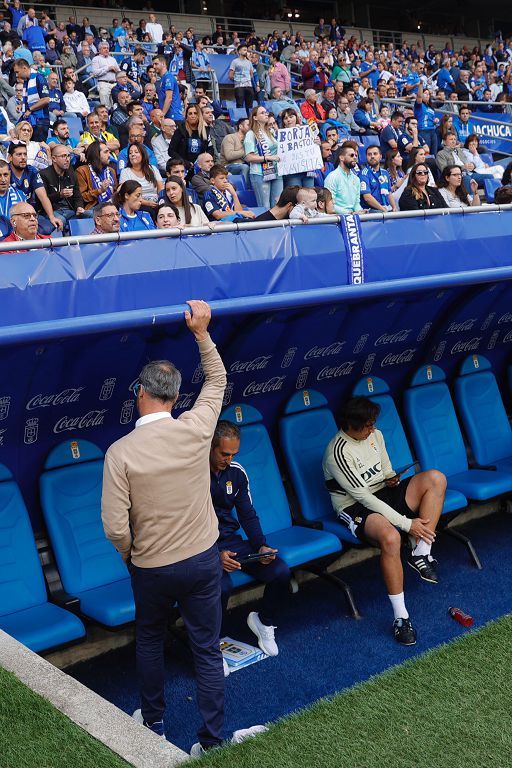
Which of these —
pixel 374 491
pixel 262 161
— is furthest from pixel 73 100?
pixel 374 491

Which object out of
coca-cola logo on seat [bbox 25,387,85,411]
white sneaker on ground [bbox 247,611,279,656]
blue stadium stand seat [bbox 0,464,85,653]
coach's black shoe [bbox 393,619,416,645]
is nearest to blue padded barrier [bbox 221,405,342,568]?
white sneaker on ground [bbox 247,611,279,656]

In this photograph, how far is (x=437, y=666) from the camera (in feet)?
13.9

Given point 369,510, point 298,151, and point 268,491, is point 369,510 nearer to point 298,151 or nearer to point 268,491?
point 268,491

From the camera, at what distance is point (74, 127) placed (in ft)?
37.4

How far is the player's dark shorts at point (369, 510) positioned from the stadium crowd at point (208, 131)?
190 centimetres

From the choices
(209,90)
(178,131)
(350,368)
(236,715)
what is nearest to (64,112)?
(178,131)

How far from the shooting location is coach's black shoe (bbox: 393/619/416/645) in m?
4.92

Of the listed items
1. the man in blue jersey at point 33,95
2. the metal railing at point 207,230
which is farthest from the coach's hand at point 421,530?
the man in blue jersey at point 33,95

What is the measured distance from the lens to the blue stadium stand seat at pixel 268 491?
17.7ft

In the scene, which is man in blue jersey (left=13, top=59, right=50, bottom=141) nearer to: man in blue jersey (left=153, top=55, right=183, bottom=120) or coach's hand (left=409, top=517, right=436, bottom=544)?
man in blue jersey (left=153, top=55, right=183, bottom=120)

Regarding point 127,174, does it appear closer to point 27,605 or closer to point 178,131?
point 178,131

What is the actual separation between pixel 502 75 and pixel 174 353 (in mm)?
19575

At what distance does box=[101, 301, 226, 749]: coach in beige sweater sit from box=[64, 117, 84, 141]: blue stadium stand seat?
27.9ft

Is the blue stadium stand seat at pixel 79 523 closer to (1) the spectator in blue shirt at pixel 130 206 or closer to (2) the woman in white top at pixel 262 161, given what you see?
(1) the spectator in blue shirt at pixel 130 206
